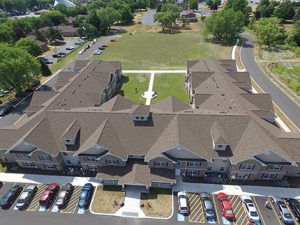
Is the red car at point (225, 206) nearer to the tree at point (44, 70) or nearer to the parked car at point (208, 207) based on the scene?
the parked car at point (208, 207)

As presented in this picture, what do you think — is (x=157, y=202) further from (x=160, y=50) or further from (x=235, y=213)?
(x=160, y=50)

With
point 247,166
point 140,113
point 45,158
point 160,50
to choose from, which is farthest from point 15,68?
point 247,166

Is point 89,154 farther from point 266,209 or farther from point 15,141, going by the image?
point 266,209

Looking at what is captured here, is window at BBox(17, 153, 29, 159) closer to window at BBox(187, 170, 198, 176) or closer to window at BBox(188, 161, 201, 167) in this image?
window at BBox(188, 161, 201, 167)

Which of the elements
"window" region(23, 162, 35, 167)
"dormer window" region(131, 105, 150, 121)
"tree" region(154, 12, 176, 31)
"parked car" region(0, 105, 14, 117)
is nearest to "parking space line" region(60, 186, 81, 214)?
"window" region(23, 162, 35, 167)

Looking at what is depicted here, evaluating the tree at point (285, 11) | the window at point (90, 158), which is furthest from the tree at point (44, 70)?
the tree at point (285, 11)
